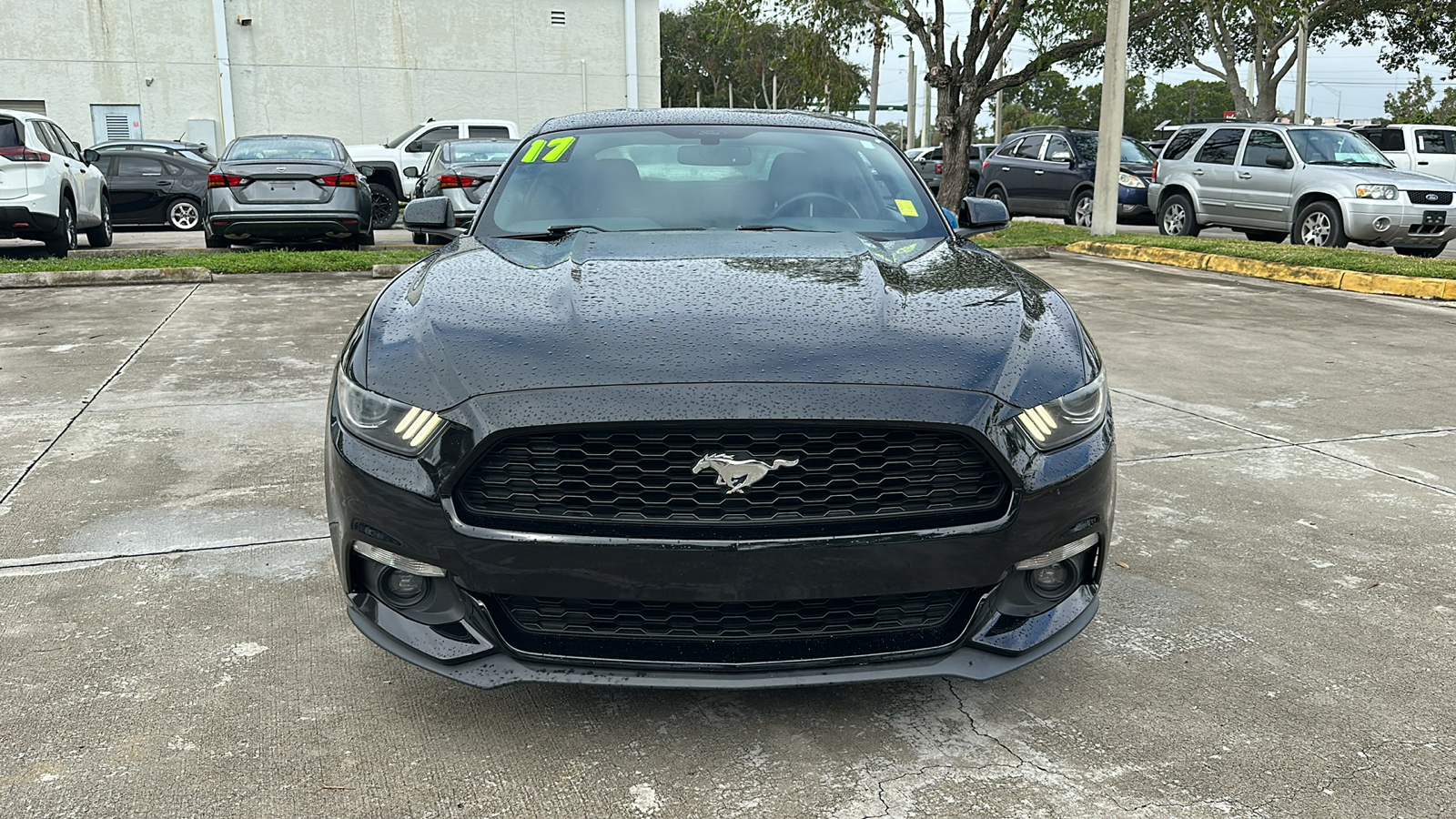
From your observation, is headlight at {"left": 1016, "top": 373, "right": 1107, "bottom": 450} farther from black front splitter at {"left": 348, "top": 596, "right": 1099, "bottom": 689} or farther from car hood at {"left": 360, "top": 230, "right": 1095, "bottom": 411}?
black front splitter at {"left": 348, "top": 596, "right": 1099, "bottom": 689}

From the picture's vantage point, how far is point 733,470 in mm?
2312

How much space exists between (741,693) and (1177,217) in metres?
14.9

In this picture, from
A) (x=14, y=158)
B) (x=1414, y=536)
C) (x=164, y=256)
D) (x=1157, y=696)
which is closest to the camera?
(x=1157, y=696)

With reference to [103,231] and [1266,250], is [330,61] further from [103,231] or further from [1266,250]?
[1266,250]

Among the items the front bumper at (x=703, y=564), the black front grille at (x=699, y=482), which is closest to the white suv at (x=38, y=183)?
the front bumper at (x=703, y=564)

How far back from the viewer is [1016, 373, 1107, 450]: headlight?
98.0 inches

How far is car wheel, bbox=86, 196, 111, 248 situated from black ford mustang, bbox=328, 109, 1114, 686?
12863 mm

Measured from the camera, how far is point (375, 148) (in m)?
19.7

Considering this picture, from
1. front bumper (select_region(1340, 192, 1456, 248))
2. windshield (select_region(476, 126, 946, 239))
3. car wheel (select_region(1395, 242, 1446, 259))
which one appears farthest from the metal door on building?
windshield (select_region(476, 126, 946, 239))

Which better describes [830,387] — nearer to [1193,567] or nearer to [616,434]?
[616,434]

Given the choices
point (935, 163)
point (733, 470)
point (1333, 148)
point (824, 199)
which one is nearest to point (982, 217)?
point (824, 199)

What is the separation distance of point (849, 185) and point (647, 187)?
0.71 meters

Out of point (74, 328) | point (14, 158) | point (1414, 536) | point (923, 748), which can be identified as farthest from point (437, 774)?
point (14, 158)

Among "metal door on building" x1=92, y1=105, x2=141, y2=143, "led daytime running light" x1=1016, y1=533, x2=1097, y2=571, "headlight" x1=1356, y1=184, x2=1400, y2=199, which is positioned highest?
"metal door on building" x1=92, y1=105, x2=141, y2=143
